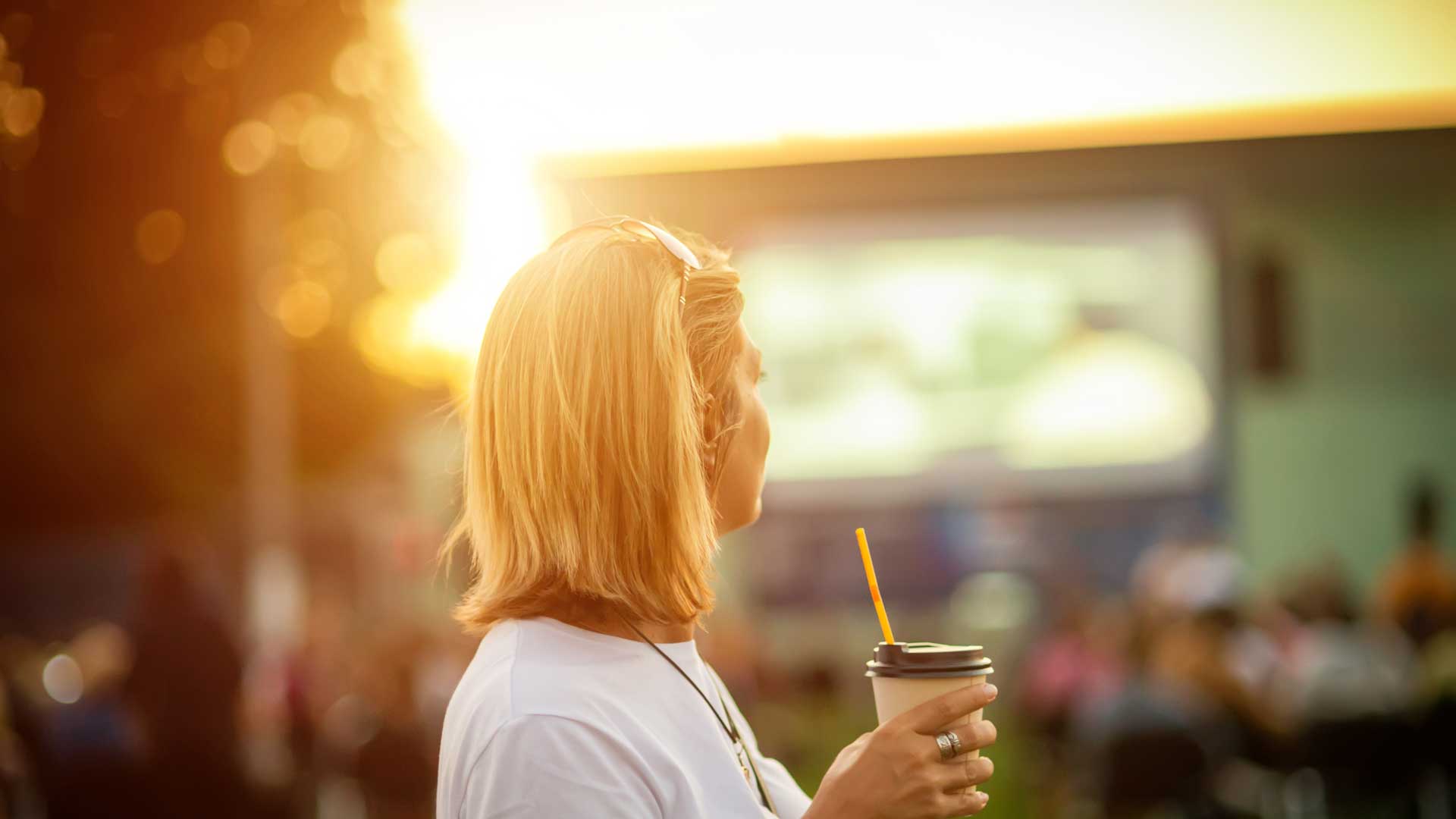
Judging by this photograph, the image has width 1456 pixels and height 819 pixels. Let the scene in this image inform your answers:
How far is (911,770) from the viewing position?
4.72ft

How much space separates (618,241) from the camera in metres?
1.58

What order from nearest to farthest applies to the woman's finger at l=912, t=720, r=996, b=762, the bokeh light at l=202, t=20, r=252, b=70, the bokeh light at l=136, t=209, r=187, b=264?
the woman's finger at l=912, t=720, r=996, b=762
the bokeh light at l=202, t=20, r=252, b=70
the bokeh light at l=136, t=209, r=187, b=264

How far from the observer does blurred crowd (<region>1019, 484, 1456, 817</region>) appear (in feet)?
17.8

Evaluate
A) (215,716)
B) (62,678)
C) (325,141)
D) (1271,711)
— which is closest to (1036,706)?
(1271,711)

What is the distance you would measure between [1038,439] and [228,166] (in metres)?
6.89

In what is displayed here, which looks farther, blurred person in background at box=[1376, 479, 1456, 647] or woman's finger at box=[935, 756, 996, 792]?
blurred person in background at box=[1376, 479, 1456, 647]

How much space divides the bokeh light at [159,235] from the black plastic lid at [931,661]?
4.63m

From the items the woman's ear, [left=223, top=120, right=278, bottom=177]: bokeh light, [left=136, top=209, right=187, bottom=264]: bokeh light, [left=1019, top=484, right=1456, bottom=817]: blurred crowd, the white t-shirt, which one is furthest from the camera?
[left=1019, top=484, right=1456, bottom=817]: blurred crowd

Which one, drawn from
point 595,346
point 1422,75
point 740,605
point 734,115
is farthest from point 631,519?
point 740,605

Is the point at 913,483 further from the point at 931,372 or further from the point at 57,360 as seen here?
the point at 57,360

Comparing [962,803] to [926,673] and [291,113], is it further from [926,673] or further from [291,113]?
[291,113]

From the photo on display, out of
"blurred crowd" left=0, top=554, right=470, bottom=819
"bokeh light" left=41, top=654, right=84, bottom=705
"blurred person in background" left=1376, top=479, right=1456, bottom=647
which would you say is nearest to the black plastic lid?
"blurred crowd" left=0, top=554, right=470, bottom=819

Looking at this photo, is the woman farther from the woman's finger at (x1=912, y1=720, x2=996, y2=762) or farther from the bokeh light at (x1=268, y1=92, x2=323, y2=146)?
the bokeh light at (x1=268, y1=92, x2=323, y2=146)

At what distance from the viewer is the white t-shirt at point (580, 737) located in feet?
4.38
